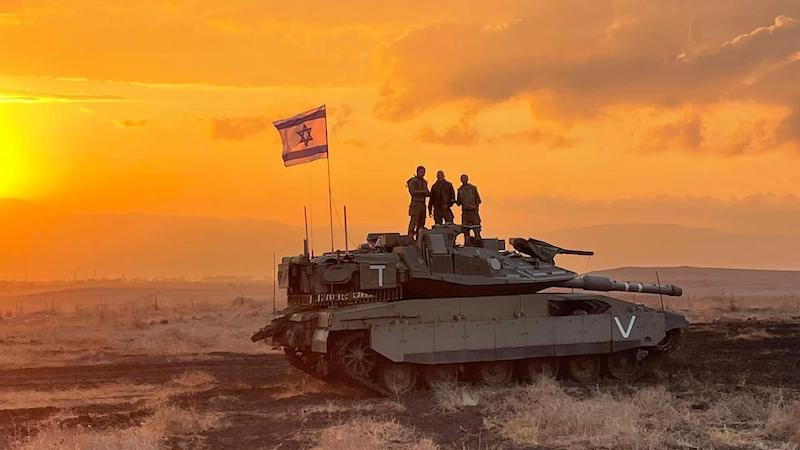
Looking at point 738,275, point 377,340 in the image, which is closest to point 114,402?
point 377,340

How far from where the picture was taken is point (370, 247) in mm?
20562

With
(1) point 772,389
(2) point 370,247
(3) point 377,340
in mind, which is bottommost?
(1) point 772,389

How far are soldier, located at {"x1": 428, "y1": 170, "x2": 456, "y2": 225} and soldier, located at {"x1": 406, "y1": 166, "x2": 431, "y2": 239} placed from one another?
21.4 inches

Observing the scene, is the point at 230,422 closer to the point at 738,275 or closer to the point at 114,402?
the point at 114,402

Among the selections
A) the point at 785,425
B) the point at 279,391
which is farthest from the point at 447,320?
the point at 785,425

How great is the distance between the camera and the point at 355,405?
1684cm

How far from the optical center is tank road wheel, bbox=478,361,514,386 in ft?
63.4

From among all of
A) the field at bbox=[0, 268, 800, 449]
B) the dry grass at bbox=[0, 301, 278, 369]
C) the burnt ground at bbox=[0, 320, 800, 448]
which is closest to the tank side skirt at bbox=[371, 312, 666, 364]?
Result: the field at bbox=[0, 268, 800, 449]

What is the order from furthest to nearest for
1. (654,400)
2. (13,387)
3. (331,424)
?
(13,387) < (654,400) < (331,424)

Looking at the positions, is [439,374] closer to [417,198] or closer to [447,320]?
[447,320]

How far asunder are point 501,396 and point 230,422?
212 inches

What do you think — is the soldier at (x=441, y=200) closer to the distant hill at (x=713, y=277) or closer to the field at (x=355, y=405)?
the field at (x=355, y=405)

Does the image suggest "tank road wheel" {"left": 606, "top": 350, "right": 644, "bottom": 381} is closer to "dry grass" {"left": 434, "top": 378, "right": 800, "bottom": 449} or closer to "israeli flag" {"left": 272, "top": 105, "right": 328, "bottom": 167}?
"dry grass" {"left": 434, "top": 378, "right": 800, "bottom": 449}

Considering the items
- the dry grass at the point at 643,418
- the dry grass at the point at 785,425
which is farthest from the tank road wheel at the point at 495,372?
the dry grass at the point at 785,425
